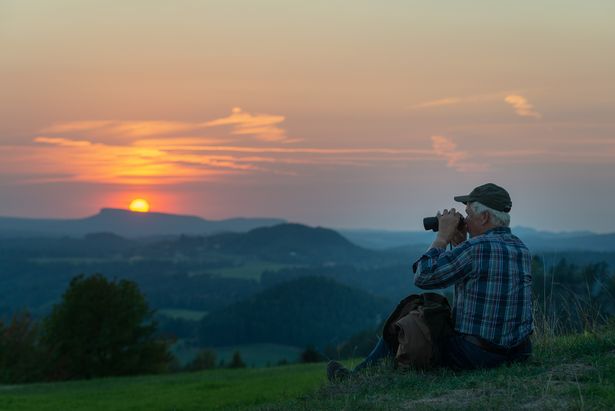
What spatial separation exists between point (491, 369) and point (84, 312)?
152ft

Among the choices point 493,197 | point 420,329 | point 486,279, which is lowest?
point 420,329

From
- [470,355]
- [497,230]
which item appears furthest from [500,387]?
[497,230]

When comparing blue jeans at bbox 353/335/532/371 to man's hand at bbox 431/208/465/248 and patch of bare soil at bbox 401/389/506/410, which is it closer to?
patch of bare soil at bbox 401/389/506/410

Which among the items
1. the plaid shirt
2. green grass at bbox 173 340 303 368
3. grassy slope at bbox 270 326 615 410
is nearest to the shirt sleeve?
the plaid shirt

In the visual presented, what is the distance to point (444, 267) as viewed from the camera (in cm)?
724

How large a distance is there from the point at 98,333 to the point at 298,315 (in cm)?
8402

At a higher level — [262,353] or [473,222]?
[473,222]

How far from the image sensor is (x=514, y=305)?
7406mm

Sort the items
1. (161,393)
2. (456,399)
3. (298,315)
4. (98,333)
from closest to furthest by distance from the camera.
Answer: (456,399)
(161,393)
(98,333)
(298,315)

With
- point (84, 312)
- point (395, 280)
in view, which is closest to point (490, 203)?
point (84, 312)

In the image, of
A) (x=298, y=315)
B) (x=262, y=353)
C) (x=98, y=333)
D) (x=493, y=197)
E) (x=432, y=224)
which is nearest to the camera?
(x=493, y=197)

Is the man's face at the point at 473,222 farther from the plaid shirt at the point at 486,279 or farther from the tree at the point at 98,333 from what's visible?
the tree at the point at 98,333

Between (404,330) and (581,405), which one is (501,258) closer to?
(404,330)

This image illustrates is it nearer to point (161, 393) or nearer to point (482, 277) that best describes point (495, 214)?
point (482, 277)
